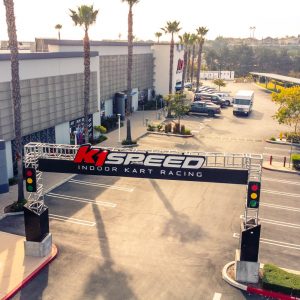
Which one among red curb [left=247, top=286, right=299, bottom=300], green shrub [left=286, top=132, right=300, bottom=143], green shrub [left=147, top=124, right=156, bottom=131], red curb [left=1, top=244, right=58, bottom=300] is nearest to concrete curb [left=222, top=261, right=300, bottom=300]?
red curb [left=247, top=286, right=299, bottom=300]

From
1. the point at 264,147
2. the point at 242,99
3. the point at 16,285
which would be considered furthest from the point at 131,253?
the point at 242,99

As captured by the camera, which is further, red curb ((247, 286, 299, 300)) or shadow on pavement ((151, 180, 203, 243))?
shadow on pavement ((151, 180, 203, 243))

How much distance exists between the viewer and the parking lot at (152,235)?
A: 1645 cm

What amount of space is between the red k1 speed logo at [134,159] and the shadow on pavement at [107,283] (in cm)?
477

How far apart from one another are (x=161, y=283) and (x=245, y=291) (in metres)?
3.64

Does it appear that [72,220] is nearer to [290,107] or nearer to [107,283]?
[107,283]

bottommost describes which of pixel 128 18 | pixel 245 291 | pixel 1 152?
pixel 245 291

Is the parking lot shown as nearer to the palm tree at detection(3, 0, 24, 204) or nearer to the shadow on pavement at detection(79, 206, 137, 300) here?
the shadow on pavement at detection(79, 206, 137, 300)

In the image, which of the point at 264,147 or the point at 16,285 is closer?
the point at 16,285

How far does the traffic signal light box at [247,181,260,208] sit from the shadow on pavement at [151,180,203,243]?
16.7 ft

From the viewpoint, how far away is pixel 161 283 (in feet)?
54.6

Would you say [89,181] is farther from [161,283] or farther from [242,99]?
[242,99]

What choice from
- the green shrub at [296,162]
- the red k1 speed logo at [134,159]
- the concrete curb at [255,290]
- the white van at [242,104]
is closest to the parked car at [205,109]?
the white van at [242,104]

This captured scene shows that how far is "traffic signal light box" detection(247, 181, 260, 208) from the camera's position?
16.3 meters
